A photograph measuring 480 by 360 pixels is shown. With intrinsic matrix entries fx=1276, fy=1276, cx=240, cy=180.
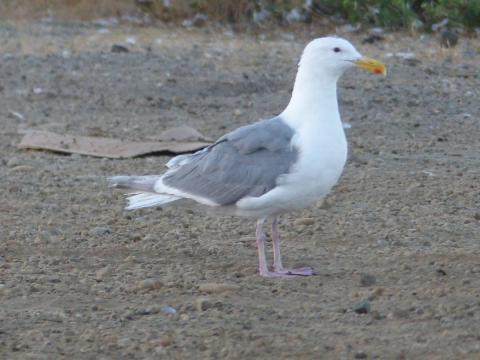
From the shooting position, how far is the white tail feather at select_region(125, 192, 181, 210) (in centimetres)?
662

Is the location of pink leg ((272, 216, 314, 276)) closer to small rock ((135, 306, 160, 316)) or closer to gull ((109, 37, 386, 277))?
gull ((109, 37, 386, 277))

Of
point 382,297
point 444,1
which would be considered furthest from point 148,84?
point 382,297

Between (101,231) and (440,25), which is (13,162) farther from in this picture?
(440,25)

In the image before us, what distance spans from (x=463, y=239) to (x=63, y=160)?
362cm

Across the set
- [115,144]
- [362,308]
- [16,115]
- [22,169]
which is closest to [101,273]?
[362,308]

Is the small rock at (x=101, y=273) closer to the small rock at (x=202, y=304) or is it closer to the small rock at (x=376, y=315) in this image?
the small rock at (x=202, y=304)

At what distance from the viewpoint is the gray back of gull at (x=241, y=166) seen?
20.4 feet

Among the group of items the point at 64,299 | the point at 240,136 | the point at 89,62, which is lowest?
the point at 89,62

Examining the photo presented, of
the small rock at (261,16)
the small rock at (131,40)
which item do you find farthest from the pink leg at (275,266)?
the small rock at (261,16)

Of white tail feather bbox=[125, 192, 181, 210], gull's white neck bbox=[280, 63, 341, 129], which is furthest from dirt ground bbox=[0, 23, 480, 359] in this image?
gull's white neck bbox=[280, 63, 341, 129]

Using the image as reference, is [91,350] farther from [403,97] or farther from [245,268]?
[403,97]

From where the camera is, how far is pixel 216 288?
595 centimetres

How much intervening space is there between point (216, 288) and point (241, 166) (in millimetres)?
731

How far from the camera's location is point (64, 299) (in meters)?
5.84
